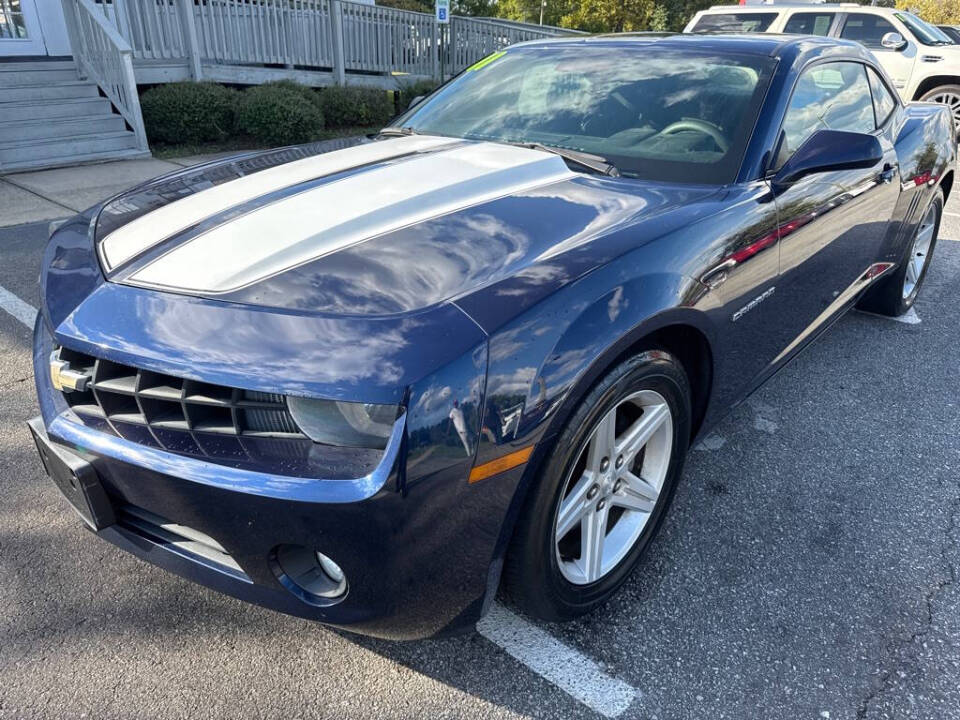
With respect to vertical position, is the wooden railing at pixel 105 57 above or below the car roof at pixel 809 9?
below

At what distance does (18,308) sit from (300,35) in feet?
27.6

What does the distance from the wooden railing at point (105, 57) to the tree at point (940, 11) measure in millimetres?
25627

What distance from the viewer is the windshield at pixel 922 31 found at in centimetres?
1016

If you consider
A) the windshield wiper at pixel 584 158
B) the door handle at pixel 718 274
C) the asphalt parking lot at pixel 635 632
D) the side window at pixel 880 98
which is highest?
the side window at pixel 880 98

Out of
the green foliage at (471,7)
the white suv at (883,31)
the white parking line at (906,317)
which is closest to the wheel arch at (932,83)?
the white suv at (883,31)

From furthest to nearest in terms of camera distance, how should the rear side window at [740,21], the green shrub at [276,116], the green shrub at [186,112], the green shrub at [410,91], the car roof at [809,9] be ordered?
1. the green shrub at [410,91]
2. the rear side window at [740,21]
3. the car roof at [809,9]
4. the green shrub at [276,116]
5. the green shrub at [186,112]

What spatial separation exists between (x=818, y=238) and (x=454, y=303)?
180 centimetres

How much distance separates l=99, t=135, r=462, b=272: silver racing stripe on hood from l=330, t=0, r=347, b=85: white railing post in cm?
961

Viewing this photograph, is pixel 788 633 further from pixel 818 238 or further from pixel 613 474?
pixel 818 238

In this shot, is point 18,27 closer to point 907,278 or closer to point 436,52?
point 436,52

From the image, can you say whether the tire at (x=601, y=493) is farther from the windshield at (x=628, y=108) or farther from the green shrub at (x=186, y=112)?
the green shrub at (x=186, y=112)

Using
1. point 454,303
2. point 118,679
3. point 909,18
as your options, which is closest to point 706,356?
point 454,303

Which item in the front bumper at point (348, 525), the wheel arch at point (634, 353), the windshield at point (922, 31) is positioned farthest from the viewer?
the windshield at point (922, 31)

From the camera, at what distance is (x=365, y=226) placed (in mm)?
1946
